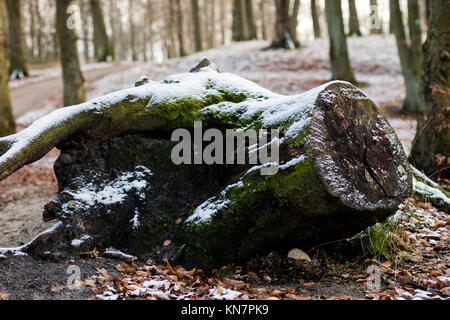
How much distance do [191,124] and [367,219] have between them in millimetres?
2092

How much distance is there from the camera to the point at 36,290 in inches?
133

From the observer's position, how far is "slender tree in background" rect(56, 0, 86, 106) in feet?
38.5

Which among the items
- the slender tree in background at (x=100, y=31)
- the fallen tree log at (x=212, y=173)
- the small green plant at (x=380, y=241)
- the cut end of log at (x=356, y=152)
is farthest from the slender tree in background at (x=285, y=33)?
the small green plant at (x=380, y=241)

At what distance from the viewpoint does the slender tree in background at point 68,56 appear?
462 inches

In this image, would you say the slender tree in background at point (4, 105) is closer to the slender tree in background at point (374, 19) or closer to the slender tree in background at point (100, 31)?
the slender tree in background at point (100, 31)

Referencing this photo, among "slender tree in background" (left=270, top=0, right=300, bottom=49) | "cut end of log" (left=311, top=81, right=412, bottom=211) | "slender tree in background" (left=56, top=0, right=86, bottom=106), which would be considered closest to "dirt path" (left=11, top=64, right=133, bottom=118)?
"slender tree in background" (left=56, top=0, right=86, bottom=106)

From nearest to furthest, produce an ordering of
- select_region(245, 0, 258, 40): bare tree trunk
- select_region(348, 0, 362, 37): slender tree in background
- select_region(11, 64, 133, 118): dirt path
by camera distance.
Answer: select_region(11, 64, 133, 118): dirt path < select_region(348, 0, 362, 37): slender tree in background < select_region(245, 0, 258, 40): bare tree trunk

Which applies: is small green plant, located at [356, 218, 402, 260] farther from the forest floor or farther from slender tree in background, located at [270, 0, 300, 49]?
slender tree in background, located at [270, 0, 300, 49]

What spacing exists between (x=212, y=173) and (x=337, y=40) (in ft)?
43.2

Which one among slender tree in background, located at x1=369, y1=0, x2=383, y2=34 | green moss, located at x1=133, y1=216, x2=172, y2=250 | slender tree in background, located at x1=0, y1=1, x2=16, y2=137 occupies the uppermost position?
slender tree in background, located at x1=369, y1=0, x2=383, y2=34

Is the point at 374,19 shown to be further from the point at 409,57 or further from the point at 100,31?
the point at 100,31

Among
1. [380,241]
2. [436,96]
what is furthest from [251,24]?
[380,241]

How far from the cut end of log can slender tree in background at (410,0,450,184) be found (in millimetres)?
2607

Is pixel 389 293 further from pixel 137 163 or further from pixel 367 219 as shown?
pixel 137 163
